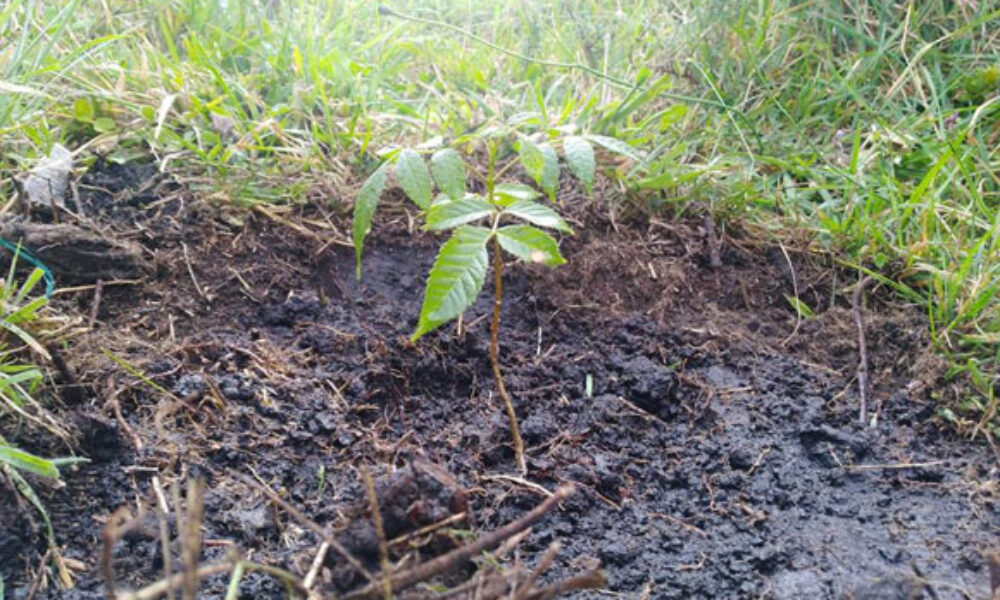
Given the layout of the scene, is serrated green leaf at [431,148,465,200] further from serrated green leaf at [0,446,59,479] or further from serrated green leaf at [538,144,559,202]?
serrated green leaf at [0,446,59,479]

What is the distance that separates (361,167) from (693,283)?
963mm

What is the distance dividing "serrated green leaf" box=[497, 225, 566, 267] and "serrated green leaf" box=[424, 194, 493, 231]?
0.19 ft

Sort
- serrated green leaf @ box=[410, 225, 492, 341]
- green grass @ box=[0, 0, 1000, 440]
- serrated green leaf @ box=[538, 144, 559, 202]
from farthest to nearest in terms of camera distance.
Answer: green grass @ box=[0, 0, 1000, 440] → serrated green leaf @ box=[538, 144, 559, 202] → serrated green leaf @ box=[410, 225, 492, 341]

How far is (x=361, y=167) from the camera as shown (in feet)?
7.33

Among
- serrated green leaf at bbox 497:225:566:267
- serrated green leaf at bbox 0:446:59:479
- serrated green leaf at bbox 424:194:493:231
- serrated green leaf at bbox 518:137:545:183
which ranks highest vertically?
serrated green leaf at bbox 518:137:545:183

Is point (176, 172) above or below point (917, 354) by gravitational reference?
above

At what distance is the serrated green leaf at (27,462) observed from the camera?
130 centimetres

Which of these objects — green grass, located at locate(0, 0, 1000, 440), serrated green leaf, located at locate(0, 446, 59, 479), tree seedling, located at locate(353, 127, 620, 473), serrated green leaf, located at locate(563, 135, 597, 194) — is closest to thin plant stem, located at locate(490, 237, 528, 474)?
tree seedling, located at locate(353, 127, 620, 473)

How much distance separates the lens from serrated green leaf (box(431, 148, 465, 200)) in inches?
57.8

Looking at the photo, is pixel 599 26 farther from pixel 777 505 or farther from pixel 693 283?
pixel 777 505

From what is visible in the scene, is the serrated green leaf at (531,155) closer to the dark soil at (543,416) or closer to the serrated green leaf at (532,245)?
the serrated green leaf at (532,245)

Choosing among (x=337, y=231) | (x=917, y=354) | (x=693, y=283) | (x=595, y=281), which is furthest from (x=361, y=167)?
(x=917, y=354)

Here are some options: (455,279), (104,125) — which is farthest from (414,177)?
(104,125)

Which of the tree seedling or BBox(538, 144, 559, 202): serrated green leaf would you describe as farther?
BBox(538, 144, 559, 202): serrated green leaf
